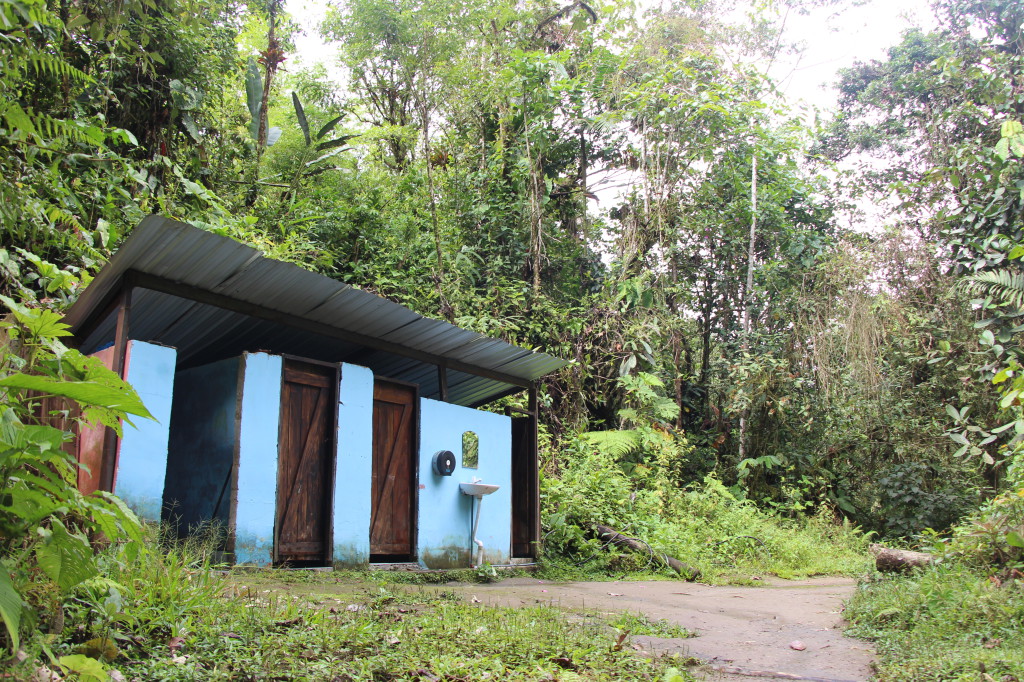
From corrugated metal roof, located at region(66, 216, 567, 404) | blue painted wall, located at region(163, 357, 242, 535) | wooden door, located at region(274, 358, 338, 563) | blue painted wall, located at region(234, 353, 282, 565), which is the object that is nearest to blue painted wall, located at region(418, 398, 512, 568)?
corrugated metal roof, located at region(66, 216, 567, 404)

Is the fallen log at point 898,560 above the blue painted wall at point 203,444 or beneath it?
beneath

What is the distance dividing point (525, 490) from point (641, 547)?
1.83 m

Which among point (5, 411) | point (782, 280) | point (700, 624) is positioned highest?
point (782, 280)

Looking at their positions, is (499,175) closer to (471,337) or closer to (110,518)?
(471,337)

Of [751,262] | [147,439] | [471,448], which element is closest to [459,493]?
[471,448]

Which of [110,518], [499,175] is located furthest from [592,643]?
[499,175]

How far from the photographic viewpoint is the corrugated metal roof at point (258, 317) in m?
5.73

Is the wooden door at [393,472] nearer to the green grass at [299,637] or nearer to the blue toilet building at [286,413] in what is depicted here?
the blue toilet building at [286,413]

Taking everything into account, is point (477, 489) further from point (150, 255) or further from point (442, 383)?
point (150, 255)

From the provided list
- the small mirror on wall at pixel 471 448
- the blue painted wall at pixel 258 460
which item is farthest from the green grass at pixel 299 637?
the small mirror on wall at pixel 471 448

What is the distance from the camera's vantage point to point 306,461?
286 inches

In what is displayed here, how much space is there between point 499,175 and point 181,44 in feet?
22.5

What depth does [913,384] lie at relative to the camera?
14062 millimetres

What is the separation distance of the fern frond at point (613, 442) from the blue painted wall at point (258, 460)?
23.2 ft
